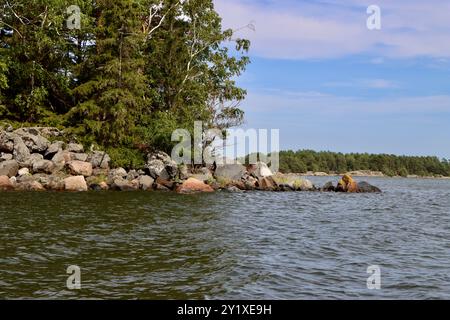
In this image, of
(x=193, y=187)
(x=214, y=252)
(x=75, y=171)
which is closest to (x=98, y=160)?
(x=75, y=171)

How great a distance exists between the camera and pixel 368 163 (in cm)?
19000

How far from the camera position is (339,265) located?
13.2 m

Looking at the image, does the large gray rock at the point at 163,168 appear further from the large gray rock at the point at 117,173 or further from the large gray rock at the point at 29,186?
the large gray rock at the point at 29,186

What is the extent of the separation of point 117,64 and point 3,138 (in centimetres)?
1114

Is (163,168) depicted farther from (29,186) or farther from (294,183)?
(294,183)

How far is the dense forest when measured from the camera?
40.5m

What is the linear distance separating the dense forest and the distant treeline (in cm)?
13009

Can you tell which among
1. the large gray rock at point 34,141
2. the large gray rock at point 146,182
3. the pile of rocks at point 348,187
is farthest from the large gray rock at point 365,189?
the large gray rock at point 34,141

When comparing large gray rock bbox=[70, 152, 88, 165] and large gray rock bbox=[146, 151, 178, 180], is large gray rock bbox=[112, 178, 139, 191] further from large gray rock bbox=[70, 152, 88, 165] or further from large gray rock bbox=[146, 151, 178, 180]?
large gray rock bbox=[70, 152, 88, 165]

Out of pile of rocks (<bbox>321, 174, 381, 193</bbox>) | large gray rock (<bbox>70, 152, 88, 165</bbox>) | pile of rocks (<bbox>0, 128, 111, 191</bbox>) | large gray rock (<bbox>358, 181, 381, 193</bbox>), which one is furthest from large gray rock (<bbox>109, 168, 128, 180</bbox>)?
large gray rock (<bbox>358, 181, 381, 193</bbox>)

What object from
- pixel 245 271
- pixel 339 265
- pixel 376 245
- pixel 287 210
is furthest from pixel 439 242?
pixel 287 210

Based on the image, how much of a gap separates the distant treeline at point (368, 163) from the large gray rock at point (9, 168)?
14508cm

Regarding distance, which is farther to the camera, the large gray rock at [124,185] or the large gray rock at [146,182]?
the large gray rock at [146,182]

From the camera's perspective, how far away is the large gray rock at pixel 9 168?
117ft
